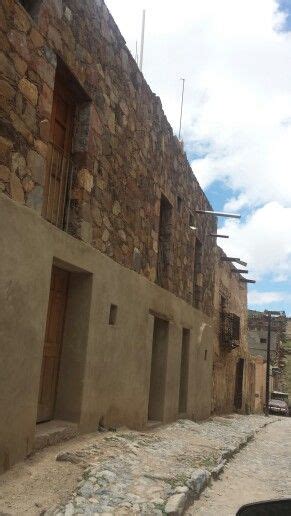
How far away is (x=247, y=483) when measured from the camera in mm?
5699

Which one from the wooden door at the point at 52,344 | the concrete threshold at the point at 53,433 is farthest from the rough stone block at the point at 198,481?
the wooden door at the point at 52,344

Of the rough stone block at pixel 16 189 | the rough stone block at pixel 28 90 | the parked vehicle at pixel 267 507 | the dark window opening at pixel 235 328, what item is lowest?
the parked vehicle at pixel 267 507

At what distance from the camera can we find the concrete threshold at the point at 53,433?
4777mm

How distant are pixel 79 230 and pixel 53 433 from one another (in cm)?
213

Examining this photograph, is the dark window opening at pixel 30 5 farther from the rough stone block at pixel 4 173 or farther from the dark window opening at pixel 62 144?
the rough stone block at pixel 4 173

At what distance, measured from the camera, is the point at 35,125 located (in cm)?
480

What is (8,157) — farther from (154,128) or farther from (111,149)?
(154,128)

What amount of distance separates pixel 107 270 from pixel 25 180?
1971 mm

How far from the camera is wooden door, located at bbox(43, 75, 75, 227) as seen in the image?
5.48m

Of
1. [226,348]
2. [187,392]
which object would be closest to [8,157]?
[187,392]

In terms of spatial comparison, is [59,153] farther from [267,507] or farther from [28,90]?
[267,507]

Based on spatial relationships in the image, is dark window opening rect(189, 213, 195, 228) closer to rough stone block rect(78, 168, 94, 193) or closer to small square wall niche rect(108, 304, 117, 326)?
small square wall niche rect(108, 304, 117, 326)

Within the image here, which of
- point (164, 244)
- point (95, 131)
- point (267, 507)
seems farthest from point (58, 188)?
point (267, 507)

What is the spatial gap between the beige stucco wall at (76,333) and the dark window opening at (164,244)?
1.41 feet
